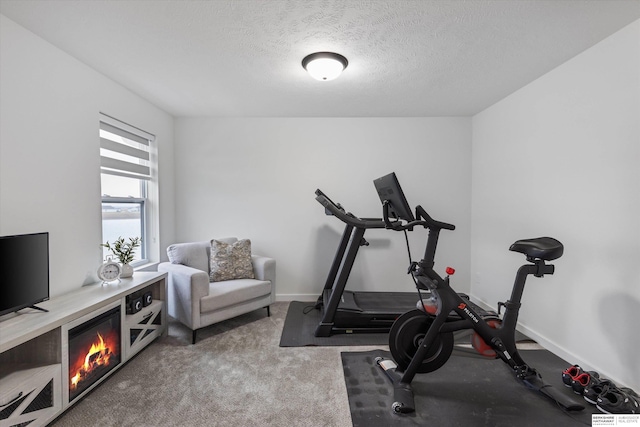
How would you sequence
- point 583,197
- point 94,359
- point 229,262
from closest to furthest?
point 94,359 < point 583,197 < point 229,262

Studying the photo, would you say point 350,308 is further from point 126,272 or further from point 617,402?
point 126,272

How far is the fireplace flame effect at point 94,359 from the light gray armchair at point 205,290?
2.17 ft

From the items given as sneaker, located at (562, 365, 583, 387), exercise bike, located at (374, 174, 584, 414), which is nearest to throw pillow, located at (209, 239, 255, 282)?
exercise bike, located at (374, 174, 584, 414)

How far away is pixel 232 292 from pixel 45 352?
4.42ft

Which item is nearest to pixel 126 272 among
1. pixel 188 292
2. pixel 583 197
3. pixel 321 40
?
pixel 188 292

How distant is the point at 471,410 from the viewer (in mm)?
1765

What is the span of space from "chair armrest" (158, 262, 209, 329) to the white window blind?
114 centimetres

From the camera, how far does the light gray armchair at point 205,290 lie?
2.59 metres

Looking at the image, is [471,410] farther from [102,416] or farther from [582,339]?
[102,416]

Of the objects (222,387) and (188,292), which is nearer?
(222,387)

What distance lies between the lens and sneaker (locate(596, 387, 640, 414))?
1.65 meters

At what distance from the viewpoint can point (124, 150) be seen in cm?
290

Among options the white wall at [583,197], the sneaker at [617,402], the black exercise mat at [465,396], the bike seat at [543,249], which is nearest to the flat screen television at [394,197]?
the bike seat at [543,249]

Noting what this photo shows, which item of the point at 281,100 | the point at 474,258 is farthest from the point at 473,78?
the point at 474,258
